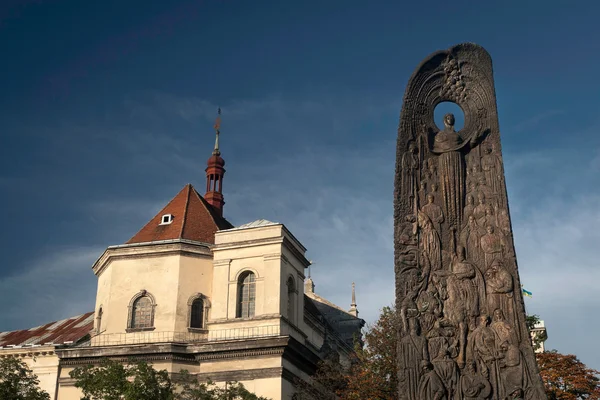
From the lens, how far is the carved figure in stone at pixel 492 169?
46.1 feet

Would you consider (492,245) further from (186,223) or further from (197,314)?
(186,223)

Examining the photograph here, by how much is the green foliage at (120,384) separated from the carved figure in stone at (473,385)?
1335 centimetres

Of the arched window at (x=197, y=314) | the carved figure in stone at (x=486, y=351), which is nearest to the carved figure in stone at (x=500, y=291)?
the carved figure in stone at (x=486, y=351)

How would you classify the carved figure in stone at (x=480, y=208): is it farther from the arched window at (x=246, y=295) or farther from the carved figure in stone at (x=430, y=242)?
the arched window at (x=246, y=295)

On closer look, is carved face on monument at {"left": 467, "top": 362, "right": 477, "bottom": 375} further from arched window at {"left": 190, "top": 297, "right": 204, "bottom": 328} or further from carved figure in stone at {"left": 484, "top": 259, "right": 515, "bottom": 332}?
arched window at {"left": 190, "top": 297, "right": 204, "bottom": 328}

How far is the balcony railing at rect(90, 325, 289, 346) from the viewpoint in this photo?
3219cm

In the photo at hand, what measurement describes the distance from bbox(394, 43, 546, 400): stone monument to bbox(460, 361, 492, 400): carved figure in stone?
16 millimetres

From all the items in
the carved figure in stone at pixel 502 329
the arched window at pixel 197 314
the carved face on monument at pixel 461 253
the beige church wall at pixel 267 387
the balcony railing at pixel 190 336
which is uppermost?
the arched window at pixel 197 314

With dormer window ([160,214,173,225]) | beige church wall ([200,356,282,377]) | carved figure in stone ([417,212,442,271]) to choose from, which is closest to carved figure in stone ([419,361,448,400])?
carved figure in stone ([417,212,442,271])

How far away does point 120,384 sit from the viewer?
2330cm

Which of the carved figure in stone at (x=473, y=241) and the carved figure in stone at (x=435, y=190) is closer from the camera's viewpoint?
the carved figure in stone at (x=473, y=241)

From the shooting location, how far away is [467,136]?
1466 cm

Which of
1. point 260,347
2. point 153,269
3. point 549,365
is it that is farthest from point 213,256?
point 549,365

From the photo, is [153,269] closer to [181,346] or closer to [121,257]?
[121,257]
